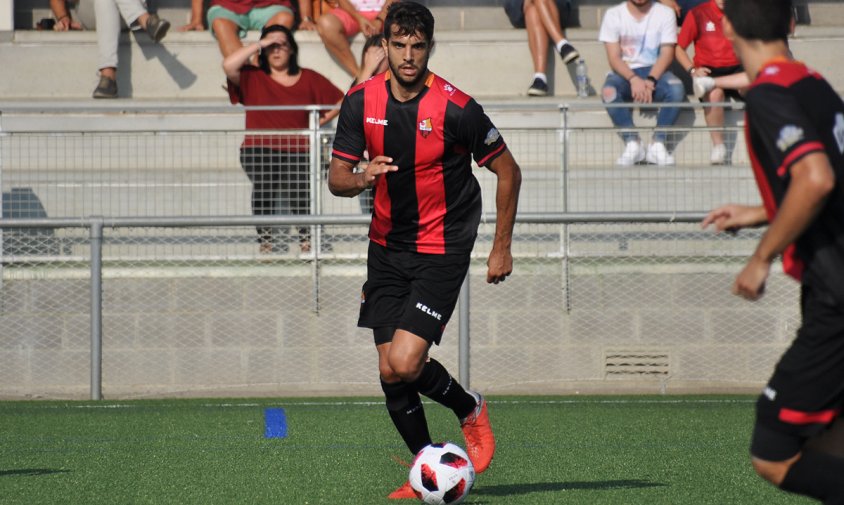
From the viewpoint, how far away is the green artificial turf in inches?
219

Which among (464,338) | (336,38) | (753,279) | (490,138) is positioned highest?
(336,38)

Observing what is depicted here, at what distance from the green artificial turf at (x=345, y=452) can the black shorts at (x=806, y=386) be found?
1.77 metres

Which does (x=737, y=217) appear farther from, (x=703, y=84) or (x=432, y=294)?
(x=703, y=84)

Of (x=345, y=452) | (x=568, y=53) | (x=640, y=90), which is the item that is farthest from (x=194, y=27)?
(x=345, y=452)

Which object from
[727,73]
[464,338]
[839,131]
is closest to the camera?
[839,131]

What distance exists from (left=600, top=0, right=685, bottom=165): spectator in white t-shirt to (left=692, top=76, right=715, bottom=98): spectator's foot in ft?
0.57

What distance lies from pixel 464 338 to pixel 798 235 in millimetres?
6458

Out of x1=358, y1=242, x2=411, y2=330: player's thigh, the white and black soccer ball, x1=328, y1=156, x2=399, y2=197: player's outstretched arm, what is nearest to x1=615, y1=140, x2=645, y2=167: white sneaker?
x1=358, y1=242, x2=411, y2=330: player's thigh

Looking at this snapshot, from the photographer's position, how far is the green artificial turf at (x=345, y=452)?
18.3 feet

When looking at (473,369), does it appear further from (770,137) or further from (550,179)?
(770,137)

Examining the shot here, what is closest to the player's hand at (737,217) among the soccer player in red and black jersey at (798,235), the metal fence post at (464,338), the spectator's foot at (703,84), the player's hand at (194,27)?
the soccer player in red and black jersey at (798,235)

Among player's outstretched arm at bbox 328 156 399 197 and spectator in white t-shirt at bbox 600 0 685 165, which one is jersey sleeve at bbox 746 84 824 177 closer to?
player's outstretched arm at bbox 328 156 399 197

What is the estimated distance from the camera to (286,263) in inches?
406

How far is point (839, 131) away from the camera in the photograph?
346cm
